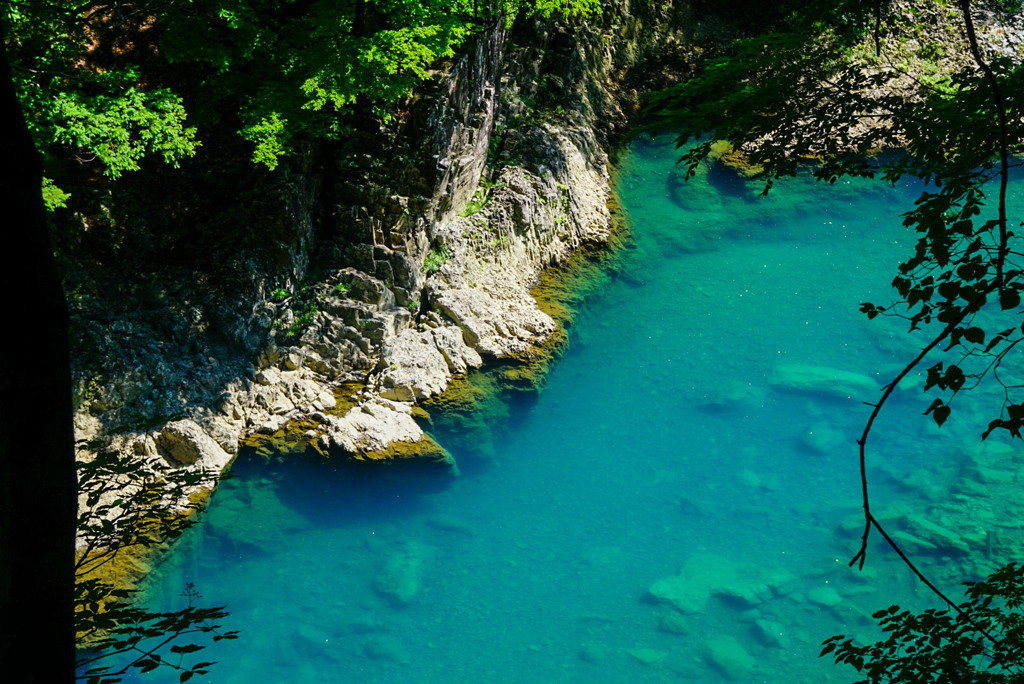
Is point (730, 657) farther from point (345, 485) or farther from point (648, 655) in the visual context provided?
point (345, 485)

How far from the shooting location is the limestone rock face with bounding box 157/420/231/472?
8328mm

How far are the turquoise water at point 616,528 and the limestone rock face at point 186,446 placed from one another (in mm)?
410

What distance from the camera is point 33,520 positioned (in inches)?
81.7

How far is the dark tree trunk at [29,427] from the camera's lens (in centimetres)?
201

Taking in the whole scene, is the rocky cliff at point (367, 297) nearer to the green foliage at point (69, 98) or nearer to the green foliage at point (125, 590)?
the green foliage at point (125, 590)

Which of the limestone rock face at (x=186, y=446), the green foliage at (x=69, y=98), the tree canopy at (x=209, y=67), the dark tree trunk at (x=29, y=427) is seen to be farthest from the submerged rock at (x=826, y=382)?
the dark tree trunk at (x=29, y=427)

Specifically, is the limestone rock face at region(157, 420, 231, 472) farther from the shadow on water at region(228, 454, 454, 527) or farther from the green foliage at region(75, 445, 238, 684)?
the shadow on water at region(228, 454, 454, 527)

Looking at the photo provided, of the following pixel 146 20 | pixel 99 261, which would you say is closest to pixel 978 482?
pixel 99 261

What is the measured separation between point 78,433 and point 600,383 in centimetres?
640

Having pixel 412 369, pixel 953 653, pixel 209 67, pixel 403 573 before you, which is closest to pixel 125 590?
pixel 953 653

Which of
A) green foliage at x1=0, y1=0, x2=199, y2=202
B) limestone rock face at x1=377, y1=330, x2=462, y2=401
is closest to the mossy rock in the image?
limestone rock face at x1=377, y1=330, x2=462, y2=401

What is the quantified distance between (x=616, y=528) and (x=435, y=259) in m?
4.67

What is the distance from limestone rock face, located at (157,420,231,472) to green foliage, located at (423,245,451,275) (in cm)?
383

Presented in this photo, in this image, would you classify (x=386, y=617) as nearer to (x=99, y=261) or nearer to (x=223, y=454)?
(x=223, y=454)
